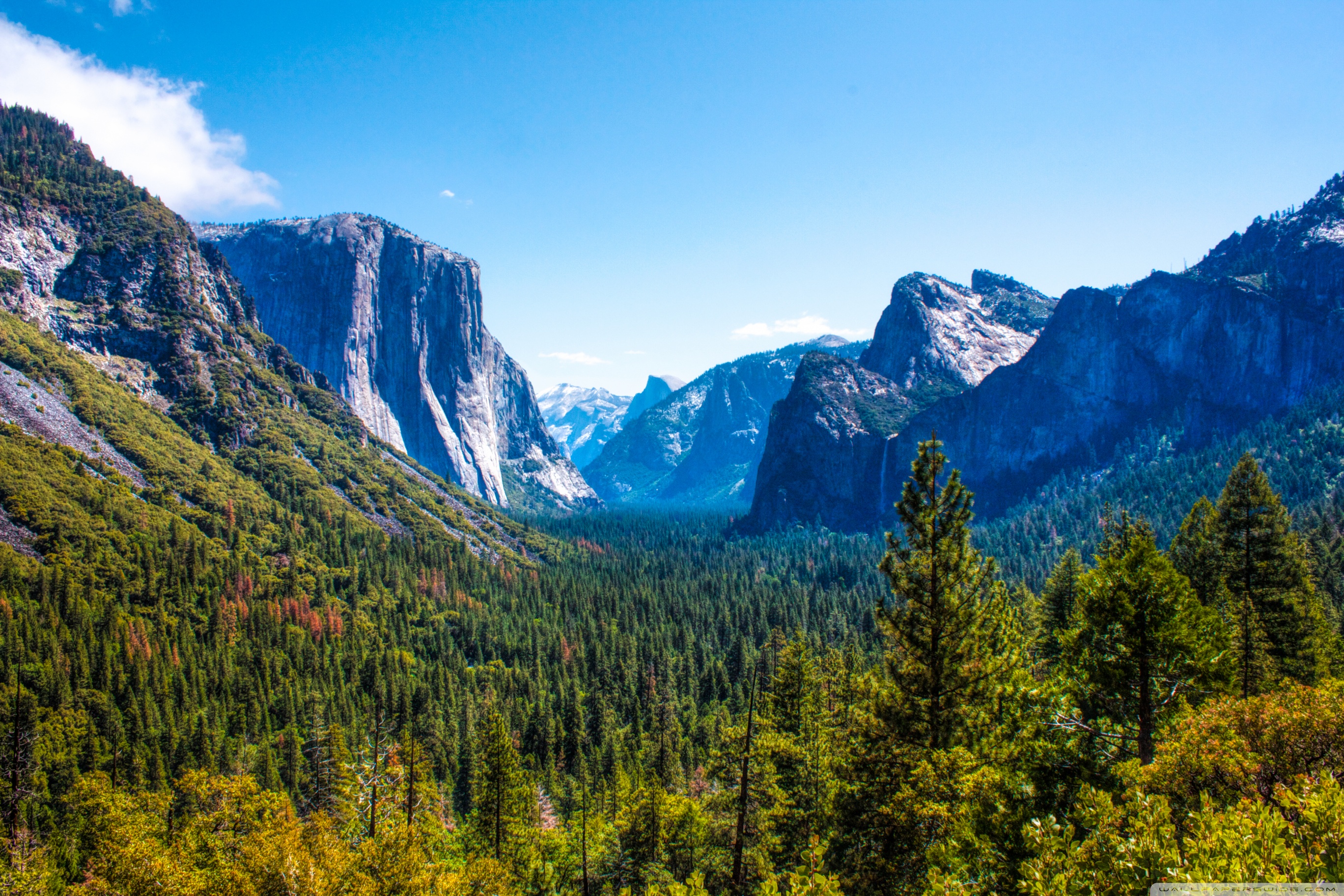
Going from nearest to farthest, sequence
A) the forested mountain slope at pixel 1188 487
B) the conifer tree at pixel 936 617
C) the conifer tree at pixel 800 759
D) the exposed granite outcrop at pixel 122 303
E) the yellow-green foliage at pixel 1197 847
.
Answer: the yellow-green foliage at pixel 1197 847, the conifer tree at pixel 936 617, the conifer tree at pixel 800 759, the forested mountain slope at pixel 1188 487, the exposed granite outcrop at pixel 122 303

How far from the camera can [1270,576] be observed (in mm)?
29625

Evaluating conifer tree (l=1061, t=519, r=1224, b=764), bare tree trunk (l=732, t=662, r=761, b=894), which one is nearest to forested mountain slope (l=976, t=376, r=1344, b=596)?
bare tree trunk (l=732, t=662, r=761, b=894)

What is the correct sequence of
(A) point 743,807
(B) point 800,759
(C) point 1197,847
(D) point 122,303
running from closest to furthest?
(C) point 1197,847, (A) point 743,807, (B) point 800,759, (D) point 122,303

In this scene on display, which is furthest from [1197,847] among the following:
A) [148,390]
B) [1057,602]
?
[148,390]

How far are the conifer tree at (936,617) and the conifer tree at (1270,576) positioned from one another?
54.0ft

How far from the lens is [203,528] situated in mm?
121062

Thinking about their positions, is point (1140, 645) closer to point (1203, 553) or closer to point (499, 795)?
point (1203, 553)

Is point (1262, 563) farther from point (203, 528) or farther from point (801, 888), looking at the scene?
point (203, 528)

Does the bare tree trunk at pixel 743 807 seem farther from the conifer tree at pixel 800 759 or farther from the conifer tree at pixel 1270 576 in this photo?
the conifer tree at pixel 1270 576

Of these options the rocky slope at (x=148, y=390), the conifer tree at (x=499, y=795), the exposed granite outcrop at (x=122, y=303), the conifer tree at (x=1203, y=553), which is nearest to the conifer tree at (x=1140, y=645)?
the conifer tree at (x=1203, y=553)

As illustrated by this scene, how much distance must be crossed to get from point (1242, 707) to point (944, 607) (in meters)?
6.72

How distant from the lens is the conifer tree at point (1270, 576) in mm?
28078

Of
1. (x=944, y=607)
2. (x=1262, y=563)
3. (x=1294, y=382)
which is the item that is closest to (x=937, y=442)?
(x=944, y=607)

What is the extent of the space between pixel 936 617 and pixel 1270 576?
23221mm
